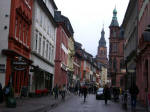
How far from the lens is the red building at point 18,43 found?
2556 cm

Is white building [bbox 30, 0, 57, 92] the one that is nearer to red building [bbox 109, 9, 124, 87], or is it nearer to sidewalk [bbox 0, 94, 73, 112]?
sidewalk [bbox 0, 94, 73, 112]

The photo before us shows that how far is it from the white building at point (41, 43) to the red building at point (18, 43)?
1579mm

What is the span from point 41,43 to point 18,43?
41.6 ft

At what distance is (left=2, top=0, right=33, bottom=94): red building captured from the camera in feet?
83.9

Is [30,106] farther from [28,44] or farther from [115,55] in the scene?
[115,55]

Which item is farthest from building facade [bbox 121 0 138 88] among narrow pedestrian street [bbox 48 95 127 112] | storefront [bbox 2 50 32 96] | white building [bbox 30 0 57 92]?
storefront [bbox 2 50 32 96]

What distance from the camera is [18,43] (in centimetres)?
2866

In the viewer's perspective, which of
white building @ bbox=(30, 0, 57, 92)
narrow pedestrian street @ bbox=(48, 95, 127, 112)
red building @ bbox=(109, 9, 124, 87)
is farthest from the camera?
red building @ bbox=(109, 9, 124, 87)

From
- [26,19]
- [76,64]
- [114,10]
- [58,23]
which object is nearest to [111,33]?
[114,10]

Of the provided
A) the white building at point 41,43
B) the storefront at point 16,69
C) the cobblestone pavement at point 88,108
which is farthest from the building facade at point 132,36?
the storefront at point 16,69

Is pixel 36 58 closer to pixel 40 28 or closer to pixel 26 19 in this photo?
pixel 40 28

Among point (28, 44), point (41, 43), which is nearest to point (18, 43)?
point (28, 44)

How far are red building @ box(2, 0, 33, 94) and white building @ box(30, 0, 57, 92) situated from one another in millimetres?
1579

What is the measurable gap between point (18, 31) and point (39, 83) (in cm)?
1310
